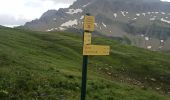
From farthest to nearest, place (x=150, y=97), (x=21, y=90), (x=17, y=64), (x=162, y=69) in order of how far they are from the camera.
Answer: (x=162, y=69) → (x=17, y=64) → (x=150, y=97) → (x=21, y=90)

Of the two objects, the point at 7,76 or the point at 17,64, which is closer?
the point at 7,76

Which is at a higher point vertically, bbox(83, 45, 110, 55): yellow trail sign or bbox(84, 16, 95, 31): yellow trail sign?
bbox(84, 16, 95, 31): yellow trail sign

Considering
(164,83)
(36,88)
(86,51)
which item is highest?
(86,51)

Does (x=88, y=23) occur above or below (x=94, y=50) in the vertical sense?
above

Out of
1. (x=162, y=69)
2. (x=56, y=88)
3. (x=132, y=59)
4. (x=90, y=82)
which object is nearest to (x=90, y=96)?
(x=56, y=88)

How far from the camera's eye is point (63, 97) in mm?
28984

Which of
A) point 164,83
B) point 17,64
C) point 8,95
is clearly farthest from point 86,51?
point 164,83

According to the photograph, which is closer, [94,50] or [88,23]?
[88,23]

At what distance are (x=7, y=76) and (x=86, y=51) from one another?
46.5 feet

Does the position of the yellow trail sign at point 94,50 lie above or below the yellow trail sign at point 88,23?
below

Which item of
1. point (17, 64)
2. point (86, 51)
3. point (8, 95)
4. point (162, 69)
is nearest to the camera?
point (86, 51)

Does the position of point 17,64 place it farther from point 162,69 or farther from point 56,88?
point 162,69

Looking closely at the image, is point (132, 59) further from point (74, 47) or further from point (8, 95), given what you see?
point (8, 95)

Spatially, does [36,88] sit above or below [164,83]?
above
